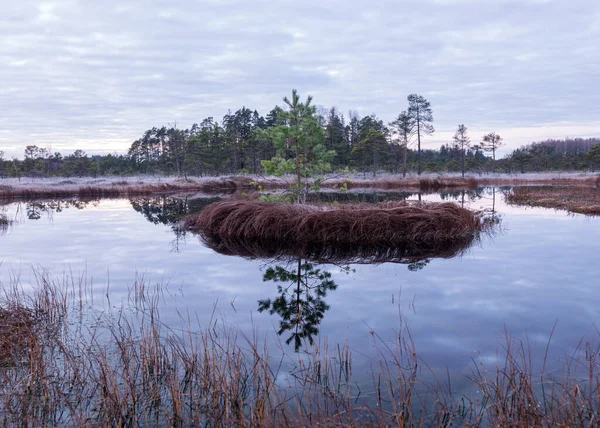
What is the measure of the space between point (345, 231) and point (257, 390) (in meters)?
9.57

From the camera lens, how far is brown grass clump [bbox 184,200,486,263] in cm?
1242

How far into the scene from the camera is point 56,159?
81.4 metres

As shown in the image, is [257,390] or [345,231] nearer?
[257,390]

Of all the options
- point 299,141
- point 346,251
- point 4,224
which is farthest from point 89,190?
point 346,251

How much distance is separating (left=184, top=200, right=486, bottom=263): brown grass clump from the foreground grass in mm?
6457

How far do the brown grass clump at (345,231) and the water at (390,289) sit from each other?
2.94 feet

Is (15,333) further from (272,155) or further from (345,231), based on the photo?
(272,155)

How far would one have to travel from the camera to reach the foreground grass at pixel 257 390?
3.80 metres

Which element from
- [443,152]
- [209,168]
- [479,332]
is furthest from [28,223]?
[443,152]

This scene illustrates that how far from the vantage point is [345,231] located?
45.1ft

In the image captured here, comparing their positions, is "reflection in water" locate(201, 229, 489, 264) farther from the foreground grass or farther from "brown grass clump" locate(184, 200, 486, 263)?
the foreground grass

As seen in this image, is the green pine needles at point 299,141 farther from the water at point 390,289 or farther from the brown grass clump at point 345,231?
the water at point 390,289

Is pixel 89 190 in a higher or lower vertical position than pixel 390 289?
higher

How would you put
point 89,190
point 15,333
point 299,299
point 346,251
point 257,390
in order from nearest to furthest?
point 257,390
point 15,333
point 299,299
point 346,251
point 89,190
